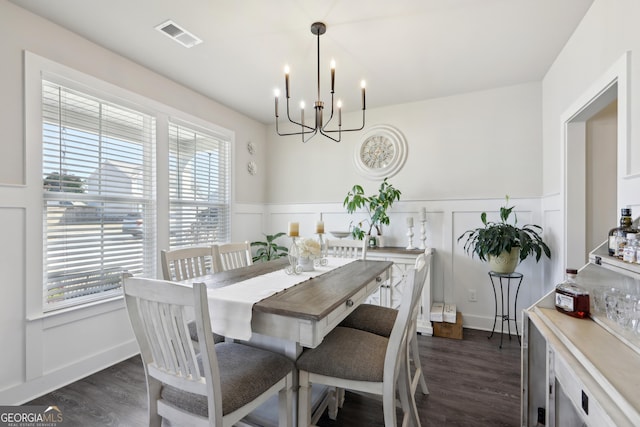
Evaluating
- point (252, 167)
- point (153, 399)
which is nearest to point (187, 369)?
point (153, 399)

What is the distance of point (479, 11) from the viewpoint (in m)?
2.00

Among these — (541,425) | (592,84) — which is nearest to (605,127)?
(592,84)

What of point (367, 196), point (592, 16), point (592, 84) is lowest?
point (367, 196)

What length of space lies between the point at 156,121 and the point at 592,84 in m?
3.48

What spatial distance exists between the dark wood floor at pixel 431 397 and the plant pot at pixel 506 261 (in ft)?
2.45

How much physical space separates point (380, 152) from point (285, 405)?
120 inches

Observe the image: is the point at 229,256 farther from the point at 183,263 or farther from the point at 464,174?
the point at 464,174

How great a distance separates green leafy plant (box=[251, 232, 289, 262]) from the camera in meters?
4.01

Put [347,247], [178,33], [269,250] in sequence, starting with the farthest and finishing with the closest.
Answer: [269,250], [347,247], [178,33]

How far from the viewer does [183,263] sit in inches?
83.5

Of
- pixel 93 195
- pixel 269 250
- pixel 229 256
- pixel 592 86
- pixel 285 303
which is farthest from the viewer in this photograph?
pixel 269 250

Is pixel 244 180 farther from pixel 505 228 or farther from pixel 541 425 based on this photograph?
pixel 541 425

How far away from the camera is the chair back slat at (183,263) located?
78.5 inches

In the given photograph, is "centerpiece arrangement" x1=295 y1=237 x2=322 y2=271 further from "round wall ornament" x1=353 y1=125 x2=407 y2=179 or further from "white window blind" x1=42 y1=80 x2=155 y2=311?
"round wall ornament" x1=353 y1=125 x2=407 y2=179
